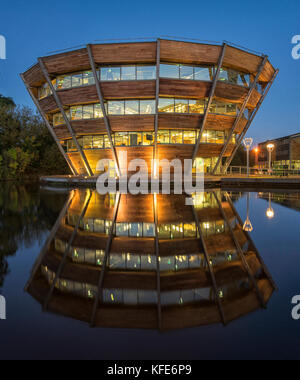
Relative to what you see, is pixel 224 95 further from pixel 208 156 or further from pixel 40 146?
pixel 40 146

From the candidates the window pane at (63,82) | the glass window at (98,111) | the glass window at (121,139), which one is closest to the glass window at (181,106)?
the glass window at (121,139)

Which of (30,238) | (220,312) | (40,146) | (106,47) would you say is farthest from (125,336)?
(40,146)

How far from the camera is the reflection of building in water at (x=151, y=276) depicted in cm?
322

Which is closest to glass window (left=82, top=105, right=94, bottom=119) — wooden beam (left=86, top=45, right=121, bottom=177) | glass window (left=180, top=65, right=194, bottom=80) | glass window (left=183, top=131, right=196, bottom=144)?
wooden beam (left=86, top=45, right=121, bottom=177)

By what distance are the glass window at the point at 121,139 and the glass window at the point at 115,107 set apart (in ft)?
7.28

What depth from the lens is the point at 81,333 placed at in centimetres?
281

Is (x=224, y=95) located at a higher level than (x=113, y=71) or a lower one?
lower

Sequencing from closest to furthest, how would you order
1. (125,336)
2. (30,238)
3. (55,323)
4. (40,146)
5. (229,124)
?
(125,336) < (55,323) < (30,238) < (229,124) < (40,146)

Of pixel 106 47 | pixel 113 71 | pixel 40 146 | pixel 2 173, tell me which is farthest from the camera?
pixel 40 146

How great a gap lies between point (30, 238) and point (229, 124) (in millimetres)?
25717

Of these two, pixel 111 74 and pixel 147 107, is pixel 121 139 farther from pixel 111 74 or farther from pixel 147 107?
pixel 111 74

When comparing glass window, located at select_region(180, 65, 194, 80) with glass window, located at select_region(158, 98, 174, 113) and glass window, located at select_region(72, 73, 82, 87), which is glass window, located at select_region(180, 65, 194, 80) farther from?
glass window, located at select_region(72, 73, 82, 87)

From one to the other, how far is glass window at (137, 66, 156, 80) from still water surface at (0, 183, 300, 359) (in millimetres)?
20890

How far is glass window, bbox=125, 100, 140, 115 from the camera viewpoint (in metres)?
26.1
